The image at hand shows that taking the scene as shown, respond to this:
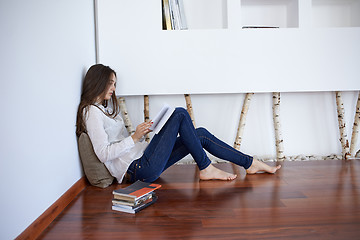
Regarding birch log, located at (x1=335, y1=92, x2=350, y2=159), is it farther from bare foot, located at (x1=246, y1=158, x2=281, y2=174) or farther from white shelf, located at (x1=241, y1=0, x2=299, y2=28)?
bare foot, located at (x1=246, y1=158, x2=281, y2=174)

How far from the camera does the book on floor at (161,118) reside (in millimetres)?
2043

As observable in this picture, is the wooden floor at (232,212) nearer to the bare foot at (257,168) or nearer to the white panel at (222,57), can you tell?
the bare foot at (257,168)

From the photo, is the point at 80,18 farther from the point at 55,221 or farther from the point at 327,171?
the point at 327,171

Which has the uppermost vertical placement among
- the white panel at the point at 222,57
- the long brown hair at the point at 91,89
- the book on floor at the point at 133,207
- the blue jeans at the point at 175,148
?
the white panel at the point at 222,57

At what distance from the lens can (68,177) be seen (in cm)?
195

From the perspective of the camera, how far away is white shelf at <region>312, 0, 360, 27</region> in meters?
3.09

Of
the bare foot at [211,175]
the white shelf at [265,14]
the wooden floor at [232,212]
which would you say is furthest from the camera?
the white shelf at [265,14]

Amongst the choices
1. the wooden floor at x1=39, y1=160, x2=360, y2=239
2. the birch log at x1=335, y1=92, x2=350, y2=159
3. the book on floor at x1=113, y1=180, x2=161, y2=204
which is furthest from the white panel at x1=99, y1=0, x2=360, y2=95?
the book on floor at x1=113, y1=180, x2=161, y2=204

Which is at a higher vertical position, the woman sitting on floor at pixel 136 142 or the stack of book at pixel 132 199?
the woman sitting on floor at pixel 136 142

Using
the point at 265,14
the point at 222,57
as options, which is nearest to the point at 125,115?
the point at 222,57

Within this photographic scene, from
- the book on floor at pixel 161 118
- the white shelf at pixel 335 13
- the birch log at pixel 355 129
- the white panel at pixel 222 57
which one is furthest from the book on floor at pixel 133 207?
the white shelf at pixel 335 13

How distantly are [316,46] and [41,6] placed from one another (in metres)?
2.29

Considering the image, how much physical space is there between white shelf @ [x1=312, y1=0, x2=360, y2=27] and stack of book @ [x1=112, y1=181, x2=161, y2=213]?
96.2 inches

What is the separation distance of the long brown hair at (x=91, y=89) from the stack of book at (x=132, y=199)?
608 millimetres
